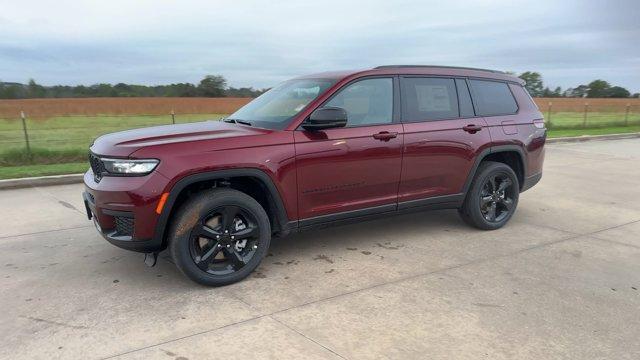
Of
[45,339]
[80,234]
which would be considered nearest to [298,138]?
[45,339]

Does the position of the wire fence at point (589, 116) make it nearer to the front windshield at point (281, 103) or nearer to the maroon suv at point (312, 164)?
the maroon suv at point (312, 164)

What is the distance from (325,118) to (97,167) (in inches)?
76.4

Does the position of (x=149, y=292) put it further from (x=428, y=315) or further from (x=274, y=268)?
(x=428, y=315)

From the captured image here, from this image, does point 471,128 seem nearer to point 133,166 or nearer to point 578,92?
point 133,166

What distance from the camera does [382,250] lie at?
16.6 ft

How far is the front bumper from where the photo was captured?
12.4ft

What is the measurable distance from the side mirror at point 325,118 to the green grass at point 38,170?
20.9 feet

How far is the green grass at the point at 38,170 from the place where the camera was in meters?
8.70

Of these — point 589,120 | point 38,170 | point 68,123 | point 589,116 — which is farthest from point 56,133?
point 589,116

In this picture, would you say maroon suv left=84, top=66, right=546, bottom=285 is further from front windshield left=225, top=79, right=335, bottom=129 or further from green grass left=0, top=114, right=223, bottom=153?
green grass left=0, top=114, right=223, bottom=153

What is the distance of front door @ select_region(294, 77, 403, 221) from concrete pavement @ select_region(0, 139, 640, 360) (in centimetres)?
55

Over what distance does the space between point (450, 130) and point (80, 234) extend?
4169 millimetres

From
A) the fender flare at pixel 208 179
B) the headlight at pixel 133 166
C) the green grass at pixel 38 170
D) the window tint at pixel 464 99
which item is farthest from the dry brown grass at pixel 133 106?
the headlight at pixel 133 166

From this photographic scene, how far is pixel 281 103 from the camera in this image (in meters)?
4.93
